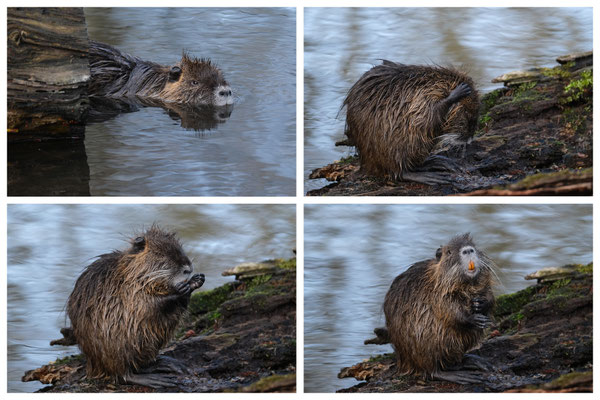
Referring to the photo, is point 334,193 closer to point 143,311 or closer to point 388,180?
point 388,180

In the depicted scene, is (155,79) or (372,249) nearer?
(372,249)

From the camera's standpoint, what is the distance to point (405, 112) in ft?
19.1

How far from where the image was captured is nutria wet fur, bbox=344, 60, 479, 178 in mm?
5809

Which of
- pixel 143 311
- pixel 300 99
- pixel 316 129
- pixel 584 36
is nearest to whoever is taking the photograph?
pixel 143 311

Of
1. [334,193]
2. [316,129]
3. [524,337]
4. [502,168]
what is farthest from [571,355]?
[316,129]

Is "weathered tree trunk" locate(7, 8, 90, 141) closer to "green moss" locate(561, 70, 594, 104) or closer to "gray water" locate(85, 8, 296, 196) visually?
"gray water" locate(85, 8, 296, 196)

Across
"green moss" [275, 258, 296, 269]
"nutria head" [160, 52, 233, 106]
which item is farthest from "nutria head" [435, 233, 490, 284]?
"nutria head" [160, 52, 233, 106]

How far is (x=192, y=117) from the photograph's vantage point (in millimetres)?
6758

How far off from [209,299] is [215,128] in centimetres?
111

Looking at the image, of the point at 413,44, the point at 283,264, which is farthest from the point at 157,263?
the point at 413,44

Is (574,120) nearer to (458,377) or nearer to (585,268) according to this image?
(585,268)

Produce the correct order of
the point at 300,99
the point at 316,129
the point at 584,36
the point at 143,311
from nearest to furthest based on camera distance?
the point at 143,311 < the point at 300,99 < the point at 316,129 < the point at 584,36

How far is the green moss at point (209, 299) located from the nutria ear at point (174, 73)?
169 cm

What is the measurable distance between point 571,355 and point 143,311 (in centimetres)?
245
